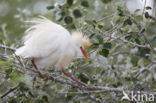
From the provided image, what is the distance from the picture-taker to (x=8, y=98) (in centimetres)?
252

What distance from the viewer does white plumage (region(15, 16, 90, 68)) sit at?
2.45 metres

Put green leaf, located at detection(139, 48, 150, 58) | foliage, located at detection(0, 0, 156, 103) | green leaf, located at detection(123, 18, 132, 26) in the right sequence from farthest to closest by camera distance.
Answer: green leaf, located at detection(139, 48, 150, 58)
green leaf, located at detection(123, 18, 132, 26)
foliage, located at detection(0, 0, 156, 103)

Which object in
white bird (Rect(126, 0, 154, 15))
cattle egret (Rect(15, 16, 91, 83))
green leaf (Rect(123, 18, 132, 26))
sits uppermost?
white bird (Rect(126, 0, 154, 15))

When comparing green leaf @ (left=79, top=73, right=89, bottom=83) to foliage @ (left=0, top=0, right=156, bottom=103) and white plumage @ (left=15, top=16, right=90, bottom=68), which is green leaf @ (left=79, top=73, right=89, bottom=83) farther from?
white plumage @ (left=15, top=16, right=90, bottom=68)

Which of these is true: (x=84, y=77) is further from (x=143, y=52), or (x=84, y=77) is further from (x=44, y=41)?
(x=143, y=52)

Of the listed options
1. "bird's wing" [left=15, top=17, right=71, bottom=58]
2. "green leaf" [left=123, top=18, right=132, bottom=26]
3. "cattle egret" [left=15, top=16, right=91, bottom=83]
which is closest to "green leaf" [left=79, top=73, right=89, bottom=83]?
"cattle egret" [left=15, top=16, right=91, bottom=83]

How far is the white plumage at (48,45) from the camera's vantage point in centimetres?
245

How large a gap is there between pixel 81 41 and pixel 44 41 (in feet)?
1.41

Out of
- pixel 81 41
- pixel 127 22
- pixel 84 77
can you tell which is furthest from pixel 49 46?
pixel 127 22

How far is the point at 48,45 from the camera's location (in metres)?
2.46

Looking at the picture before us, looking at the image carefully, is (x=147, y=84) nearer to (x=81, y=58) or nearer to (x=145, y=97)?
(x=145, y=97)

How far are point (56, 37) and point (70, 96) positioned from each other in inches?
22.2

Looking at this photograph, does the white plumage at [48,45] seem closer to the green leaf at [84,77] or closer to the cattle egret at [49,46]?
the cattle egret at [49,46]

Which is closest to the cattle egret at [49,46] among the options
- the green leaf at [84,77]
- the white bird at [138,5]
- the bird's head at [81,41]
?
the bird's head at [81,41]
